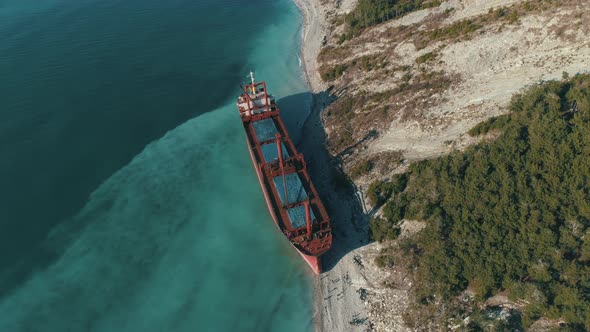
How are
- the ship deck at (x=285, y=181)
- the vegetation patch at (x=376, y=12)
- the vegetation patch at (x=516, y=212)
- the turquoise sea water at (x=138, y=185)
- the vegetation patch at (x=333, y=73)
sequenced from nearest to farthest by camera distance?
1. the vegetation patch at (x=516, y=212)
2. the turquoise sea water at (x=138, y=185)
3. the ship deck at (x=285, y=181)
4. the vegetation patch at (x=333, y=73)
5. the vegetation patch at (x=376, y=12)

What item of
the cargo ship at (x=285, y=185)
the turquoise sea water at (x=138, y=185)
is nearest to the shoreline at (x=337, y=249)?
the turquoise sea water at (x=138, y=185)

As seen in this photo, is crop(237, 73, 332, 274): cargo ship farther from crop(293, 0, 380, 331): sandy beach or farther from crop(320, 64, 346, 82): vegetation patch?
crop(320, 64, 346, 82): vegetation patch

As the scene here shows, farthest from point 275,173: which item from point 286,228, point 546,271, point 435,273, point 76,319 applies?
point 546,271

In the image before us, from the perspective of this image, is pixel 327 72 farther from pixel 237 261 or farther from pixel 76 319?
pixel 76 319

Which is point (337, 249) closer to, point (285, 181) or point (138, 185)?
point (285, 181)

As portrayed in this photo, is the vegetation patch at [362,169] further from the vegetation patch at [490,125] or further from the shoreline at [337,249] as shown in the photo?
the vegetation patch at [490,125]

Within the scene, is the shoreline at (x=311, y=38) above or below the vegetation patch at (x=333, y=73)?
above

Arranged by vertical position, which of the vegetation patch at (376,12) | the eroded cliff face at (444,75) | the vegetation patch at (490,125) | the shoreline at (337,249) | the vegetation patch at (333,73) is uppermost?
the vegetation patch at (376,12)

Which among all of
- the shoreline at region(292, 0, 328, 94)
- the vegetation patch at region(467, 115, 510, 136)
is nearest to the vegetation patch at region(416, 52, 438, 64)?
the shoreline at region(292, 0, 328, 94)

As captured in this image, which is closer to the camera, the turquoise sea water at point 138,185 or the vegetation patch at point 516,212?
the vegetation patch at point 516,212
